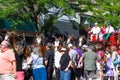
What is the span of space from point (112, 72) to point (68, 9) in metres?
10.6

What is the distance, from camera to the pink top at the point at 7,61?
1388 centimetres

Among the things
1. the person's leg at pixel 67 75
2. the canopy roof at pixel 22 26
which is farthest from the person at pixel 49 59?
the canopy roof at pixel 22 26

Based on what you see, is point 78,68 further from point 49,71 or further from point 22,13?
point 22,13

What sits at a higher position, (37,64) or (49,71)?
(37,64)

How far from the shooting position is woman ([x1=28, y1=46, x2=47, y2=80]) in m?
18.5

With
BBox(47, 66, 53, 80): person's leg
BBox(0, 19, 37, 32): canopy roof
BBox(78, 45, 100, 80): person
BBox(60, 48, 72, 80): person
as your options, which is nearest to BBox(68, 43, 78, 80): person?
BBox(47, 66, 53, 80): person's leg

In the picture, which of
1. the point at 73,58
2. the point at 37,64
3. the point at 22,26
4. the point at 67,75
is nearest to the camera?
the point at 37,64

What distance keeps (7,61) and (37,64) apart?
16.0ft

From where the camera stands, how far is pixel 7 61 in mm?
13938

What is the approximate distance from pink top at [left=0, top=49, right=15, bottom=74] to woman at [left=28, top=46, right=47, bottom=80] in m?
4.51

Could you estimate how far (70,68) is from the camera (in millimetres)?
20109

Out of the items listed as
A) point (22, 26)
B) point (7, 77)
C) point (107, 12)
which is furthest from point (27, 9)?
point (7, 77)

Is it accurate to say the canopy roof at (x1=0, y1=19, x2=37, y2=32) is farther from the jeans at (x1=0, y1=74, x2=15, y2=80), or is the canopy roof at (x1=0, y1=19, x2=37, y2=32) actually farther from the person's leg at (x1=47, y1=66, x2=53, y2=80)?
the jeans at (x1=0, y1=74, x2=15, y2=80)

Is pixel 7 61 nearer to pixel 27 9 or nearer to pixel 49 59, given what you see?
pixel 49 59
